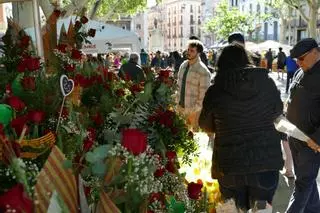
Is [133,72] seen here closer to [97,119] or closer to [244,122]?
[244,122]

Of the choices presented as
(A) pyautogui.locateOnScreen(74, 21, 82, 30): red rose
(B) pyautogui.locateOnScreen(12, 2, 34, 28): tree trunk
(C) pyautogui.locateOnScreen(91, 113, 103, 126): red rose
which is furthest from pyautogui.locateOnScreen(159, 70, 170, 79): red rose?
(B) pyautogui.locateOnScreen(12, 2, 34, 28): tree trunk

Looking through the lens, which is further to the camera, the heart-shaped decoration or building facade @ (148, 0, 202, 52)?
building facade @ (148, 0, 202, 52)

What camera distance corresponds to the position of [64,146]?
1.90 metres

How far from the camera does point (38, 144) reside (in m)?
1.79

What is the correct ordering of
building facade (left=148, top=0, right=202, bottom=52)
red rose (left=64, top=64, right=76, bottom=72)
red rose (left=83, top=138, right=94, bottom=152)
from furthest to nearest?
building facade (left=148, top=0, right=202, bottom=52) < red rose (left=64, top=64, right=76, bottom=72) < red rose (left=83, top=138, right=94, bottom=152)

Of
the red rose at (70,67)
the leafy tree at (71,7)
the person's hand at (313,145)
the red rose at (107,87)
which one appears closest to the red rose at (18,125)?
the red rose at (107,87)

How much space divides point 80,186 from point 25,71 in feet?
4.49

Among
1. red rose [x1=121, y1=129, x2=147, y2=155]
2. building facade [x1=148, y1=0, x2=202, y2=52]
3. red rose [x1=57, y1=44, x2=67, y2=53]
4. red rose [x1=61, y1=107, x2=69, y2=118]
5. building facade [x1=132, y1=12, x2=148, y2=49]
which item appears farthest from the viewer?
building facade [x1=148, y1=0, x2=202, y2=52]

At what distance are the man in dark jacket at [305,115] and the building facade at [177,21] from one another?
11118 centimetres

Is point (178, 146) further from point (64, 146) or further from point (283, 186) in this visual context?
point (283, 186)

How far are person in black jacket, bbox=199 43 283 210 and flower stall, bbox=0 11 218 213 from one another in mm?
335

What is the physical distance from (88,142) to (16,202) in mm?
579

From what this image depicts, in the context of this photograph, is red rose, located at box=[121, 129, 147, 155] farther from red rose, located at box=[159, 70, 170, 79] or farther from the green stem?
red rose, located at box=[159, 70, 170, 79]

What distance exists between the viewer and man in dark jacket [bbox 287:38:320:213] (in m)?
3.81
